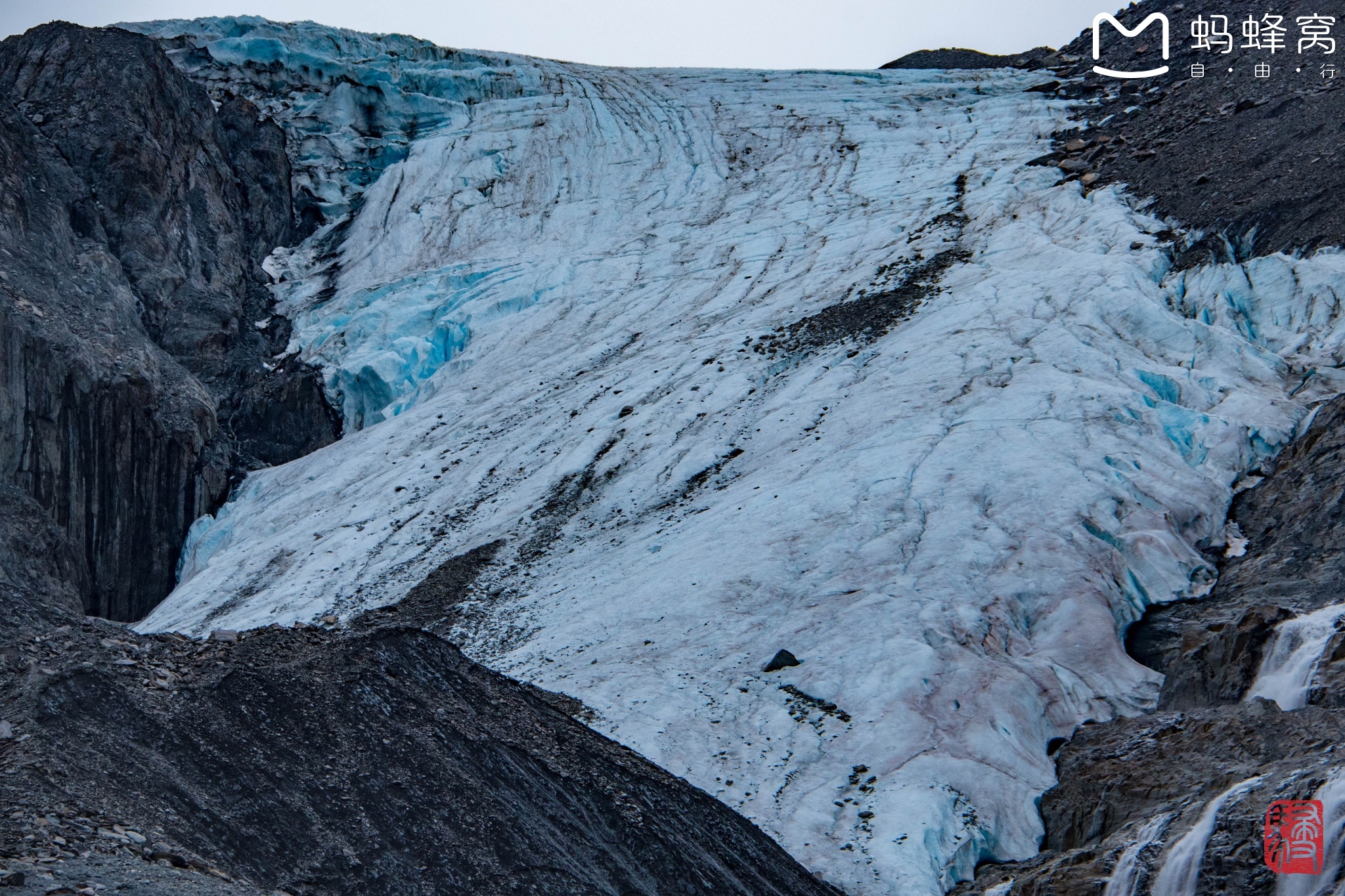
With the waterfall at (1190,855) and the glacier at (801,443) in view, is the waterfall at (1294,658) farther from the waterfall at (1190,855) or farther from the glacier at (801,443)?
the waterfall at (1190,855)

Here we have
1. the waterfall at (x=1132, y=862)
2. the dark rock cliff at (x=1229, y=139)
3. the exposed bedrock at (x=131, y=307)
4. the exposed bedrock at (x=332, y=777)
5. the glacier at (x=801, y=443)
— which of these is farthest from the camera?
the exposed bedrock at (x=131, y=307)

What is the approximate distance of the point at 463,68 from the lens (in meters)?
35.6

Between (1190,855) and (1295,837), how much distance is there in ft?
2.46

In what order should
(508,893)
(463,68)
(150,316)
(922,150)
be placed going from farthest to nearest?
(463,68) < (922,150) < (150,316) < (508,893)

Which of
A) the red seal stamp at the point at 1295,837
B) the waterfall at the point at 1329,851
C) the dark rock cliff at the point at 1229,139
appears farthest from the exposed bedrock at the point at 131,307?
the dark rock cliff at the point at 1229,139

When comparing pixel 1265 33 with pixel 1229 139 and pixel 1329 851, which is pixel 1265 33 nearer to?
pixel 1229 139

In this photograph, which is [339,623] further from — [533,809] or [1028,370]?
[1028,370]

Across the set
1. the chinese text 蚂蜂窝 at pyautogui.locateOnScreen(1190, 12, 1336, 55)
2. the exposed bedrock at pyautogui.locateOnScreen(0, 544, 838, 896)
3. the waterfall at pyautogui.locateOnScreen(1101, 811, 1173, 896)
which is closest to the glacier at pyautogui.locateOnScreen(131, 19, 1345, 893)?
the exposed bedrock at pyautogui.locateOnScreen(0, 544, 838, 896)

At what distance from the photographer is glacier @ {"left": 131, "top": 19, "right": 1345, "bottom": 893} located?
11.9 m

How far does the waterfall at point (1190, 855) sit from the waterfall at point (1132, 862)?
216 millimetres

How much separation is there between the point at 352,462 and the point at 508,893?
14.8 meters

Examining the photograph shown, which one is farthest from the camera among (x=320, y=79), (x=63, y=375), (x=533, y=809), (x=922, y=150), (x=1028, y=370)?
(x=320, y=79)

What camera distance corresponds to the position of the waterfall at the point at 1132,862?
788 centimetres

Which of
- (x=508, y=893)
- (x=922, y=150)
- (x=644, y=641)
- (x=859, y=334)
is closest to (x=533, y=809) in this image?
(x=508, y=893)
